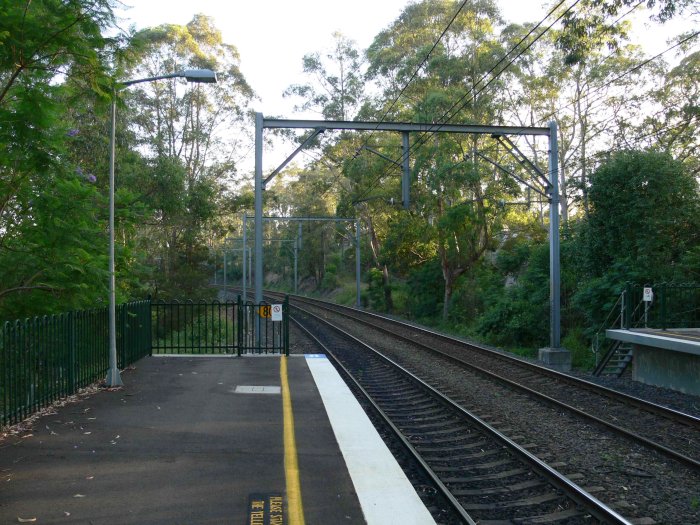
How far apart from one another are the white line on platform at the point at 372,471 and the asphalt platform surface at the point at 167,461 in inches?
5.6

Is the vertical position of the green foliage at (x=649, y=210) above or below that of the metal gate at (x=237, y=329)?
above

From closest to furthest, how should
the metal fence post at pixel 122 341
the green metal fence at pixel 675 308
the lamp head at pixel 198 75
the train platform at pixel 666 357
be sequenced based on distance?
the lamp head at pixel 198 75 < the train platform at pixel 666 357 < the metal fence post at pixel 122 341 < the green metal fence at pixel 675 308

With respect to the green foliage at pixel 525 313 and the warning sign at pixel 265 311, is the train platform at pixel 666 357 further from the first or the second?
the green foliage at pixel 525 313

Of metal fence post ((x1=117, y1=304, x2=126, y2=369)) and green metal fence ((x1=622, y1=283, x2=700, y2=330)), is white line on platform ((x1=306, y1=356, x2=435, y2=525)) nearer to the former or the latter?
metal fence post ((x1=117, y1=304, x2=126, y2=369))

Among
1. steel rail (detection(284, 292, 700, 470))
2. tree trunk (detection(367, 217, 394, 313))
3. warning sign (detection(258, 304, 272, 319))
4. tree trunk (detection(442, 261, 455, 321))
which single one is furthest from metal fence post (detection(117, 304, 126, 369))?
tree trunk (detection(367, 217, 394, 313))

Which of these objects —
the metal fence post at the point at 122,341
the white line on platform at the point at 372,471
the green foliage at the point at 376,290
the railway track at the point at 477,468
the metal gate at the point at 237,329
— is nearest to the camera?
the white line on platform at the point at 372,471

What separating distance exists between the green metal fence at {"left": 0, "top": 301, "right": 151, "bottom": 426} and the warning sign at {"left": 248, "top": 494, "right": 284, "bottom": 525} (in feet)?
13.5

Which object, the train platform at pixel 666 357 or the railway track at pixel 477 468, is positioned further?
the train platform at pixel 666 357

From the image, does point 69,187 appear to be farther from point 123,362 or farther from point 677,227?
point 677,227

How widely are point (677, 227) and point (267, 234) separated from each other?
77994 mm

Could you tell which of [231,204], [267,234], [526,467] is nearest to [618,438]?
[526,467]

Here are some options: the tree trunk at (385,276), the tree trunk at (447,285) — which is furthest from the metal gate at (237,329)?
the tree trunk at (385,276)

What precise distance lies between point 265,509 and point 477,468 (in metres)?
3.18

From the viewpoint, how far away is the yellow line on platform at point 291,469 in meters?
5.51
